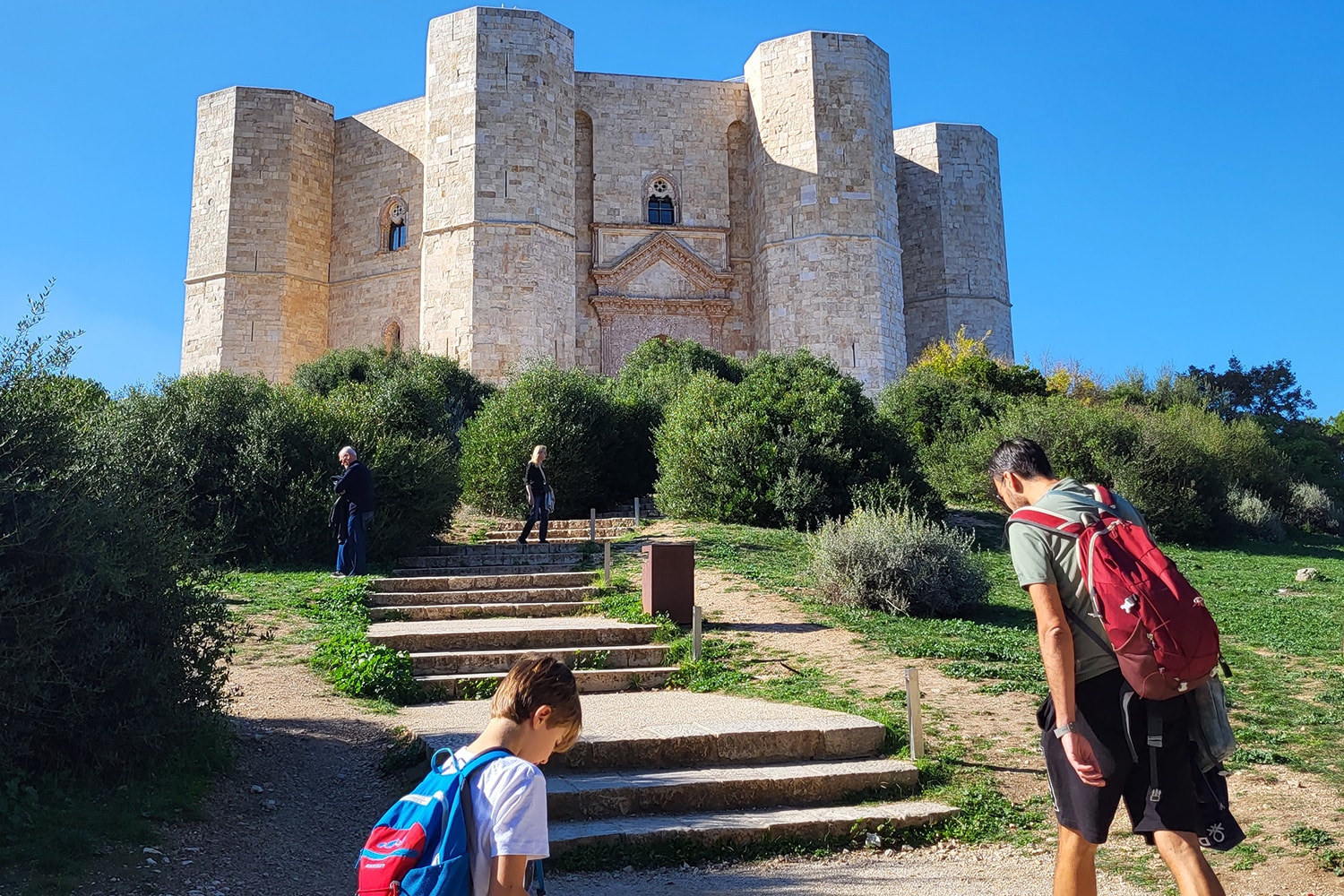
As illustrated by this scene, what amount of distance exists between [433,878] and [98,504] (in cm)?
337

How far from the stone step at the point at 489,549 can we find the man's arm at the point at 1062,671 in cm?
941

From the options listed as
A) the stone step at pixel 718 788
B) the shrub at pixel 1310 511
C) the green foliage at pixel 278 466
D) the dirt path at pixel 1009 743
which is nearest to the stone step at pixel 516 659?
the dirt path at pixel 1009 743

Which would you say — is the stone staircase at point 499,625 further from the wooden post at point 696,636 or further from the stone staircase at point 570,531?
the stone staircase at point 570,531

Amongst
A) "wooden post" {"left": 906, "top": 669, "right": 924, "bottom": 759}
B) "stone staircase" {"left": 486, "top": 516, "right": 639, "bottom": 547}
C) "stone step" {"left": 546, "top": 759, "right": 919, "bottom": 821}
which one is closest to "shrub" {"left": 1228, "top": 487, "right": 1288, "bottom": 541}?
"stone staircase" {"left": 486, "top": 516, "right": 639, "bottom": 547}

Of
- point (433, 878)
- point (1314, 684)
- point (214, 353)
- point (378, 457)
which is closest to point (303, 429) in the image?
point (378, 457)

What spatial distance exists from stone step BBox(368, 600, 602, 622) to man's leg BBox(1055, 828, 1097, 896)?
664 cm

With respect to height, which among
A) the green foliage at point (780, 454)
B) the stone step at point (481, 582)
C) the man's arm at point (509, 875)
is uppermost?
the green foliage at point (780, 454)

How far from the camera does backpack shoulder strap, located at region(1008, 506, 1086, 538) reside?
9.56 feet

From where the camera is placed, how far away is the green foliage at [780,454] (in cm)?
1392

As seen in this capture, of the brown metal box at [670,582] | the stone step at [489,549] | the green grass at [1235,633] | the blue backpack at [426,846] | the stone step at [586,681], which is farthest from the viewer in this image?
the stone step at [489,549]

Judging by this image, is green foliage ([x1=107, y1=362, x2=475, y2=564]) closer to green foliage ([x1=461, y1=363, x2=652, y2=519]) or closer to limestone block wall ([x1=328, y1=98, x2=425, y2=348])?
green foliage ([x1=461, y1=363, x2=652, y2=519])

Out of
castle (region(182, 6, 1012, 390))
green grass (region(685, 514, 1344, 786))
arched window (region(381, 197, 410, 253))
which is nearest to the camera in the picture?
green grass (region(685, 514, 1344, 786))

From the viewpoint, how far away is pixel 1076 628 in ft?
9.62

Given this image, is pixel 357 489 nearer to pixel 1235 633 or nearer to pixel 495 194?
pixel 1235 633
